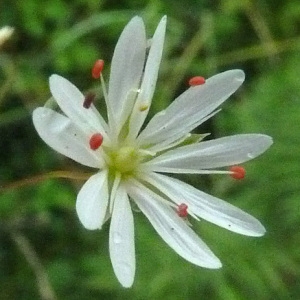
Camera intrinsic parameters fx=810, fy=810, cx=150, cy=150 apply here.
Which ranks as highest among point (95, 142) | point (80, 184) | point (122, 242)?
point (80, 184)

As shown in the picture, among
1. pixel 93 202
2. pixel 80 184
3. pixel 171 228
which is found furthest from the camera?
pixel 80 184

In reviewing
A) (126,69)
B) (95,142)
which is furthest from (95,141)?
(126,69)

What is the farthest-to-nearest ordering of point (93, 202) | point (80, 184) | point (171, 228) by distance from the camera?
point (80, 184) < point (171, 228) < point (93, 202)

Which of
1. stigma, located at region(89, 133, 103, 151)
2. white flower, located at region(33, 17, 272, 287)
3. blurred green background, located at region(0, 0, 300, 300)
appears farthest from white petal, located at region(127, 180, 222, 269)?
blurred green background, located at region(0, 0, 300, 300)

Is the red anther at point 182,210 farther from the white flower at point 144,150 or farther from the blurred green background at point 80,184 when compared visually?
the blurred green background at point 80,184

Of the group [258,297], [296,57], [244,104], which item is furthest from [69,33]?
[258,297]

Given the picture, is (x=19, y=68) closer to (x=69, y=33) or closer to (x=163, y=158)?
(x=69, y=33)

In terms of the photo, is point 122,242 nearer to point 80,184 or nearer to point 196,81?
point 196,81
